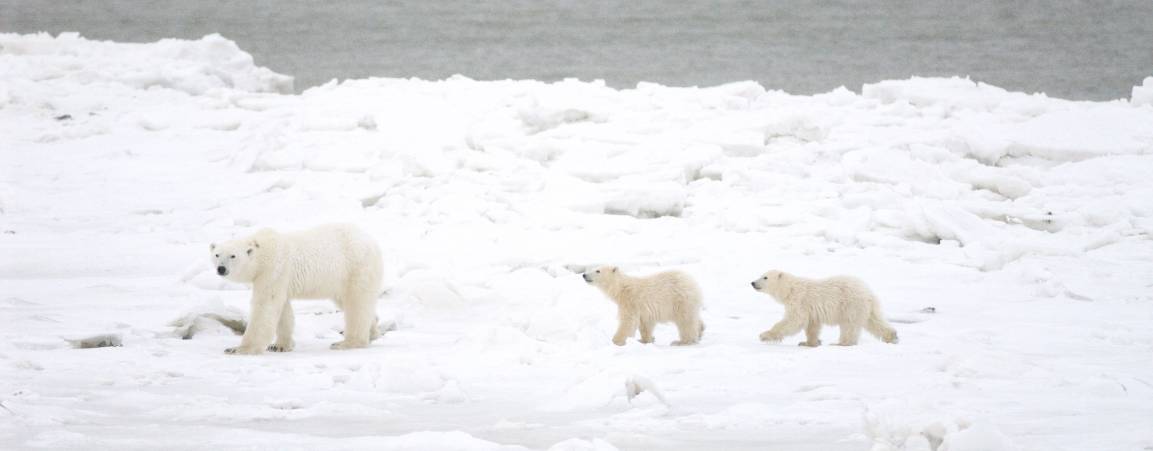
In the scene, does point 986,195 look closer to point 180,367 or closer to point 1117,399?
point 1117,399

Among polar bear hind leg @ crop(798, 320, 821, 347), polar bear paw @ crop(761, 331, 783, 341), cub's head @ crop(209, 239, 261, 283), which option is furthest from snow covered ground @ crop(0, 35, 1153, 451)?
cub's head @ crop(209, 239, 261, 283)

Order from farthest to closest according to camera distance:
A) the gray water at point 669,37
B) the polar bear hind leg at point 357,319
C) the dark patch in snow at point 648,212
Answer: the gray water at point 669,37
the dark patch in snow at point 648,212
the polar bear hind leg at point 357,319

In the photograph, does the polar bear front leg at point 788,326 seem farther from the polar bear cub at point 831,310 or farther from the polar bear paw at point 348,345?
the polar bear paw at point 348,345

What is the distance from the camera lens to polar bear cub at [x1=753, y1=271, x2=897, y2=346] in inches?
271

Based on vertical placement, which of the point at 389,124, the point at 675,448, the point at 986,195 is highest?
the point at 389,124

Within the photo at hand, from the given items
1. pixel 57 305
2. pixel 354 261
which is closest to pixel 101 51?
pixel 57 305

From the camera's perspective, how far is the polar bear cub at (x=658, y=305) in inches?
279

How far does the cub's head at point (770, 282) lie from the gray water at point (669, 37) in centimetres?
2281

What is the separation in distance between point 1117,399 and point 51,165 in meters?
11.5

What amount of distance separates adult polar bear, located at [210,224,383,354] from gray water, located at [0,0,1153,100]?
23746 millimetres

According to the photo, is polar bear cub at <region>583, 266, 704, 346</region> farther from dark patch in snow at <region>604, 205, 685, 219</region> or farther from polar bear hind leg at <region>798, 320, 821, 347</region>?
dark patch in snow at <region>604, 205, 685, 219</region>

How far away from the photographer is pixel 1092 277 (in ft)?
30.7

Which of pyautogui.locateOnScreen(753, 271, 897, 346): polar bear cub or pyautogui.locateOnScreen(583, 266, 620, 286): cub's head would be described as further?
pyautogui.locateOnScreen(583, 266, 620, 286): cub's head

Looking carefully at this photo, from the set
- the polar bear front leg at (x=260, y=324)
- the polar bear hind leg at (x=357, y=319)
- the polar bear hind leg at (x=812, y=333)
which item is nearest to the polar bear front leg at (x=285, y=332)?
the polar bear front leg at (x=260, y=324)
